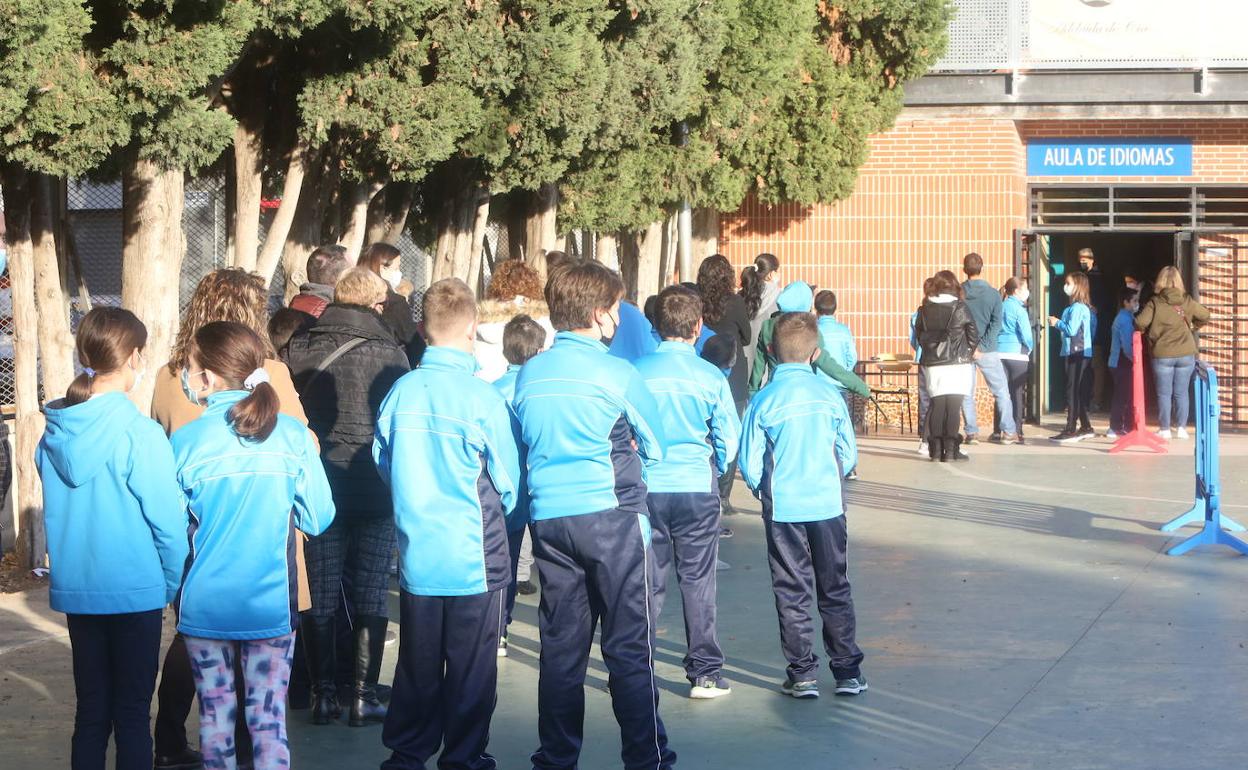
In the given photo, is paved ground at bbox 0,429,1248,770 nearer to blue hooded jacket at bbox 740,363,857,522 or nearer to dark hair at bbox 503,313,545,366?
blue hooded jacket at bbox 740,363,857,522

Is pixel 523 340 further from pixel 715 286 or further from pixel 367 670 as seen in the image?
pixel 715 286

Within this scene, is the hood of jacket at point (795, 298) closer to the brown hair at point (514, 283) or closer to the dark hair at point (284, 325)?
the brown hair at point (514, 283)

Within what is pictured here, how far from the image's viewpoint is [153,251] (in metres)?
8.88

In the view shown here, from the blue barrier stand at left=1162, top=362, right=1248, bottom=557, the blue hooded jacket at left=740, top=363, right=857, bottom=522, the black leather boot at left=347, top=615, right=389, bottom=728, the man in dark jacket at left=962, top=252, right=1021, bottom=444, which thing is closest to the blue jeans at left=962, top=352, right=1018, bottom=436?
the man in dark jacket at left=962, top=252, right=1021, bottom=444

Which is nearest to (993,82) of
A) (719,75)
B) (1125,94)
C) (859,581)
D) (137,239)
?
(1125,94)

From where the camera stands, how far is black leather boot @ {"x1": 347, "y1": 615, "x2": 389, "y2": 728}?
21.0 feet

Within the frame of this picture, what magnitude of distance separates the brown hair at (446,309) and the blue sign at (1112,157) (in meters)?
15.7

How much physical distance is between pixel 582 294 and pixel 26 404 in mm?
4776

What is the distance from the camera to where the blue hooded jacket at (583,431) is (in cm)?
544

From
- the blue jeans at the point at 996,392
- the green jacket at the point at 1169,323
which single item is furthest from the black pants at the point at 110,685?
the green jacket at the point at 1169,323

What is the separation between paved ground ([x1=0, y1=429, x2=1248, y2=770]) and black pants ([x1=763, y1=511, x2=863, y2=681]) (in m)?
0.18

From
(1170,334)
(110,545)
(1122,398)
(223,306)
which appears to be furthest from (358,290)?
(1122,398)

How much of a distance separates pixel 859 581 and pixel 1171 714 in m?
3.13

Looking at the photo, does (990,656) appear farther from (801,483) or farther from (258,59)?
(258,59)
